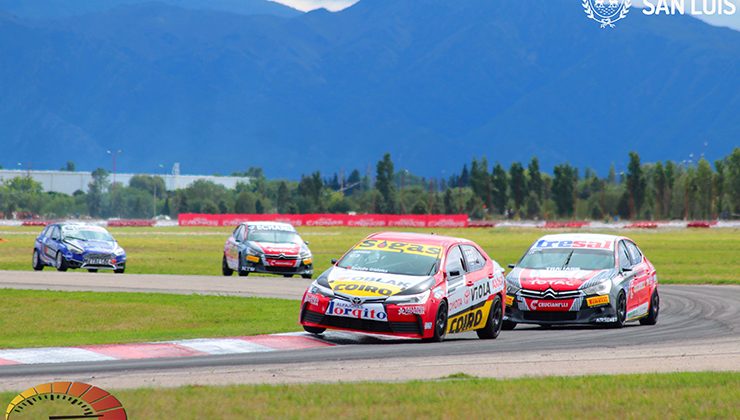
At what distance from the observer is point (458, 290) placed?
55.3ft

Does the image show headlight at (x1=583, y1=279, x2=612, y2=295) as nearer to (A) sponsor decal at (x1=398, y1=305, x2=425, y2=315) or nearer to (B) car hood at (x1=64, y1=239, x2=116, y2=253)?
(A) sponsor decal at (x1=398, y1=305, x2=425, y2=315)

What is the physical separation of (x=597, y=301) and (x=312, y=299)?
218 inches

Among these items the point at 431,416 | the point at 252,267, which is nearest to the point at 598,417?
the point at 431,416

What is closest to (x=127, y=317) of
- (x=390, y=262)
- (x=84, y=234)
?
(x=390, y=262)

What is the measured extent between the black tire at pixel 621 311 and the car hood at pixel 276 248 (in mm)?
16576

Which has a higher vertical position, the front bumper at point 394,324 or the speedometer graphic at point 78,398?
the speedometer graphic at point 78,398

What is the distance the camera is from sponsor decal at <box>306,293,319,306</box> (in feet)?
53.1

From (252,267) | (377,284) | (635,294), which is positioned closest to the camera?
(377,284)

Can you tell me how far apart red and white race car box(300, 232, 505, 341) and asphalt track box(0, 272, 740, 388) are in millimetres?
289

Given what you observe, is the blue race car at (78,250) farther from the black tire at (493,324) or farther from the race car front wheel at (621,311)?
the black tire at (493,324)

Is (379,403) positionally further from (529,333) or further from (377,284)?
(529,333)

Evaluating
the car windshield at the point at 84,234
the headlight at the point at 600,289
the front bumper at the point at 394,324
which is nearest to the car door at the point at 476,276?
the front bumper at the point at 394,324

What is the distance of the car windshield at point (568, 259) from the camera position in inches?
796

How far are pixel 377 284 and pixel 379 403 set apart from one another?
5929mm
